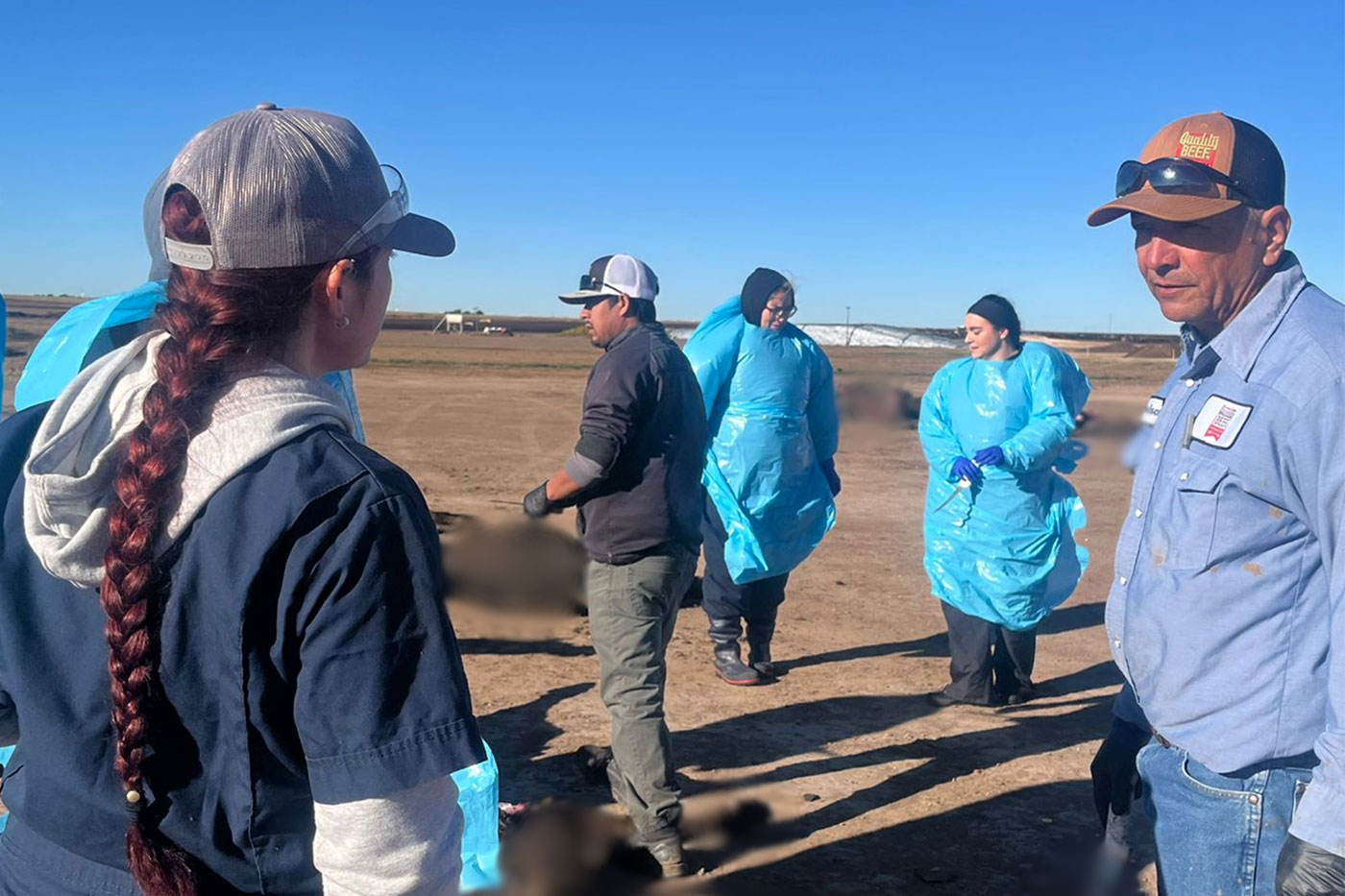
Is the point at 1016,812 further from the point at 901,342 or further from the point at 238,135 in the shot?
the point at 901,342

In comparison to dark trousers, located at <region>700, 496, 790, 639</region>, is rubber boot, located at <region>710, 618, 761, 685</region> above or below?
below

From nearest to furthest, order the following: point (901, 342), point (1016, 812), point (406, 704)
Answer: point (406, 704) < point (1016, 812) < point (901, 342)

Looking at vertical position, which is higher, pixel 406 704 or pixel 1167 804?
pixel 406 704

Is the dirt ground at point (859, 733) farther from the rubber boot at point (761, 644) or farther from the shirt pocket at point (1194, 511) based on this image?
the shirt pocket at point (1194, 511)

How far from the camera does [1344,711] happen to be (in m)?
1.65

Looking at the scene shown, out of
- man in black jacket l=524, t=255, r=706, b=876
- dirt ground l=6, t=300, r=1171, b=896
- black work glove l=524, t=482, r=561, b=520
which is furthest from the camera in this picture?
dirt ground l=6, t=300, r=1171, b=896

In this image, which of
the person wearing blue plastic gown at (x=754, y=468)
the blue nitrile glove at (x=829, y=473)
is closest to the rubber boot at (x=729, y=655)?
the person wearing blue plastic gown at (x=754, y=468)

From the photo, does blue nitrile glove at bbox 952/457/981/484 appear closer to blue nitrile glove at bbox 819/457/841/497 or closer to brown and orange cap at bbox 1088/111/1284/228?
blue nitrile glove at bbox 819/457/841/497

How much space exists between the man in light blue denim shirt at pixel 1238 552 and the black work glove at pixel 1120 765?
1.05ft

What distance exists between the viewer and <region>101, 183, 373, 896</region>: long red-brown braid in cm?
108

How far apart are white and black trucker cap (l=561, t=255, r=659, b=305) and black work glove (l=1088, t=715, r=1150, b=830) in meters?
2.15

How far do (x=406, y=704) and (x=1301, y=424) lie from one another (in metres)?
1.48

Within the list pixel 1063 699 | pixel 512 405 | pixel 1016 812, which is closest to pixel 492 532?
pixel 1016 812

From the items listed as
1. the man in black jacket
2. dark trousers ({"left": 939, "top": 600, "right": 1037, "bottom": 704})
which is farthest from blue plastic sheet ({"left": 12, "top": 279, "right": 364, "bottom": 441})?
dark trousers ({"left": 939, "top": 600, "right": 1037, "bottom": 704})
